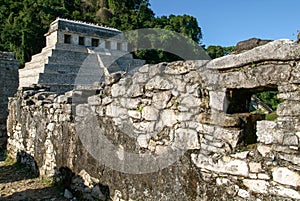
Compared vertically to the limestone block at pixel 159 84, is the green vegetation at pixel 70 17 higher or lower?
higher

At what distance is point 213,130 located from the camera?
2699mm

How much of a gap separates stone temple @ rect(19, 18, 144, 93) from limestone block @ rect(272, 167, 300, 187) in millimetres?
13681

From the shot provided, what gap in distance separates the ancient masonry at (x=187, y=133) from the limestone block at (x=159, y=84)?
1cm

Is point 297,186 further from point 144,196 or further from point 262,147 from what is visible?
point 144,196

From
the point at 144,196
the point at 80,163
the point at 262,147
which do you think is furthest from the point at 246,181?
the point at 80,163

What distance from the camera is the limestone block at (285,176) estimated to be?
2125 millimetres

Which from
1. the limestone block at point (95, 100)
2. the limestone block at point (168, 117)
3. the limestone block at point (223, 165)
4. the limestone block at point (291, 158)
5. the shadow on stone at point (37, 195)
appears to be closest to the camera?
the limestone block at point (291, 158)

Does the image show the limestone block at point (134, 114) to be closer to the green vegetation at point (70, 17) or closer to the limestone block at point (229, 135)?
the limestone block at point (229, 135)

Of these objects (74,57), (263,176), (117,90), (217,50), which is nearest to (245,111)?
(263,176)

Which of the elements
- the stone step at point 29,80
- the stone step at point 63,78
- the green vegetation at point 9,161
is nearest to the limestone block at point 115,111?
the green vegetation at point 9,161

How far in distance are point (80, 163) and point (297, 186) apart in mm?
3184

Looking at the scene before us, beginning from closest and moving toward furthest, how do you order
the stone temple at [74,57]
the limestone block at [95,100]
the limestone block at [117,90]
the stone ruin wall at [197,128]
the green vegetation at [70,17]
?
the stone ruin wall at [197,128] → the limestone block at [117,90] → the limestone block at [95,100] → the stone temple at [74,57] → the green vegetation at [70,17]

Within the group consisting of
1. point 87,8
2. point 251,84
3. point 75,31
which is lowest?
point 251,84

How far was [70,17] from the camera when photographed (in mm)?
31484
